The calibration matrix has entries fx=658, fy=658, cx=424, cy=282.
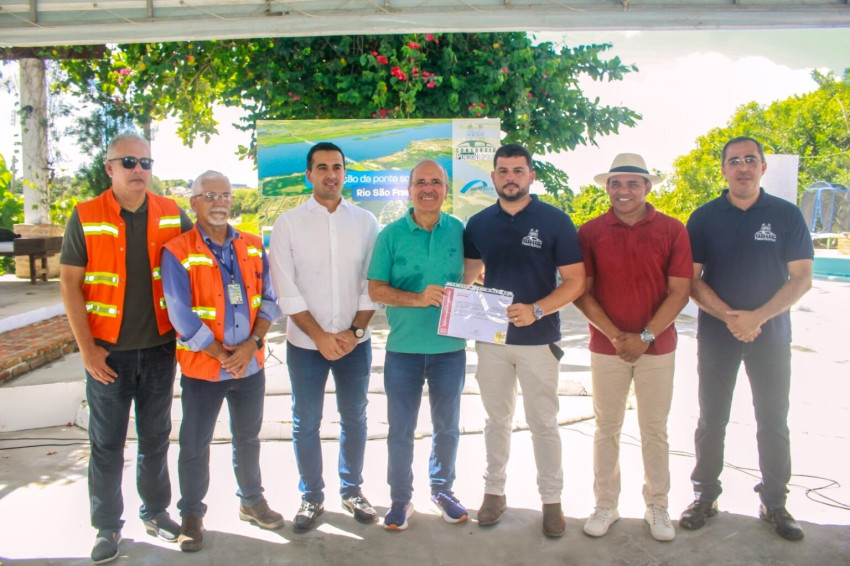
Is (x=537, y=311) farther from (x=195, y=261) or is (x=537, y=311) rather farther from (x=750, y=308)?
(x=195, y=261)

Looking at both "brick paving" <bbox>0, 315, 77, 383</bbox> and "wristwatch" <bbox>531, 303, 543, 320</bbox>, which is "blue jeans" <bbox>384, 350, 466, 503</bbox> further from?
"brick paving" <bbox>0, 315, 77, 383</bbox>

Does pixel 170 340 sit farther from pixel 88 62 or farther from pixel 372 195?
pixel 88 62

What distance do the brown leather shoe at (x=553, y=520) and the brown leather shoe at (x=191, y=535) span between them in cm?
192

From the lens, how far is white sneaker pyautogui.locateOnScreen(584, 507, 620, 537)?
3.70 meters

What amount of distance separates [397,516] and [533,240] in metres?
1.78

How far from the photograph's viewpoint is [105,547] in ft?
11.3

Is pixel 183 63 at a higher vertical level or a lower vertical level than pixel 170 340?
higher

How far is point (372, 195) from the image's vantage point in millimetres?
8461

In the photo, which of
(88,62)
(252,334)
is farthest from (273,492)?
(88,62)

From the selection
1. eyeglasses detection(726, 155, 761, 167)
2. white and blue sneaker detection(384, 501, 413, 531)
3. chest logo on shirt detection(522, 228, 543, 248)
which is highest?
eyeglasses detection(726, 155, 761, 167)

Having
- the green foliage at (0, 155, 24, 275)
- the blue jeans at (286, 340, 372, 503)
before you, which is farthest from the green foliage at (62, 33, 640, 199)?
the blue jeans at (286, 340, 372, 503)

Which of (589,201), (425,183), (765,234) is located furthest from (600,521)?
(589,201)

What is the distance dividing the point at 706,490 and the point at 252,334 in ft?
9.25

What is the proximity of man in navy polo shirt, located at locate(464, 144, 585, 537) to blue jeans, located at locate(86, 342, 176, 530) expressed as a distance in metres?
1.83
